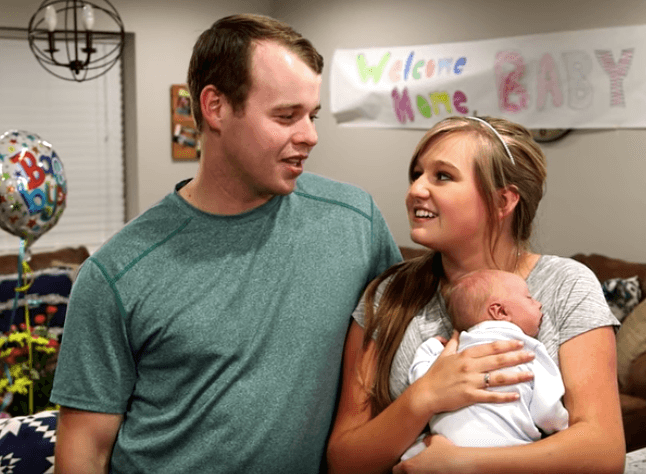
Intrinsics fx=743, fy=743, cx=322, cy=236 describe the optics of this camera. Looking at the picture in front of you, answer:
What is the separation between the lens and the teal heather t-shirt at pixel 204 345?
4.99 ft

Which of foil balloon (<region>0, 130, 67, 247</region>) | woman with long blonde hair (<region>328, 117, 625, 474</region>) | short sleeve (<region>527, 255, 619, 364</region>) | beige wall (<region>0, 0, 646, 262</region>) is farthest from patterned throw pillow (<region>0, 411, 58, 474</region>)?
beige wall (<region>0, 0, 646, 262</region>)

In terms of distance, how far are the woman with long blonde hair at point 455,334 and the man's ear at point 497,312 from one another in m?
0.07

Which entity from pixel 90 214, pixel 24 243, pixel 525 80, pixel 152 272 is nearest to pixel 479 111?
pixel 525 80

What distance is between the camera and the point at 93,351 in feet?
5.06

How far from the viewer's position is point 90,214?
6.18 m

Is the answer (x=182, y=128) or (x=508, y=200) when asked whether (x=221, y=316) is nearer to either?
(x=508, y=200)

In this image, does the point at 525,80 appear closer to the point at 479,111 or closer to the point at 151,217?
the point at 479,111

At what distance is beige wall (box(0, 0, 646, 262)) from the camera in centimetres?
425

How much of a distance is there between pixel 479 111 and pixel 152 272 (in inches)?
145

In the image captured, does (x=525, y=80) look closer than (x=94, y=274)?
No

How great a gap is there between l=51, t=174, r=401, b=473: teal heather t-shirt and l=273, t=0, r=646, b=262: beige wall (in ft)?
7.31

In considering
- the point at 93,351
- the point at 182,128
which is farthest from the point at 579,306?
the point at 182,128

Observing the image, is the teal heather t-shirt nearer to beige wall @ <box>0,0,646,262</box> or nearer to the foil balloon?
the foil balloon

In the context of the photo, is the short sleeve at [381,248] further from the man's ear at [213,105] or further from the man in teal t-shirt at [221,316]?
the man's ear at [213,105]
